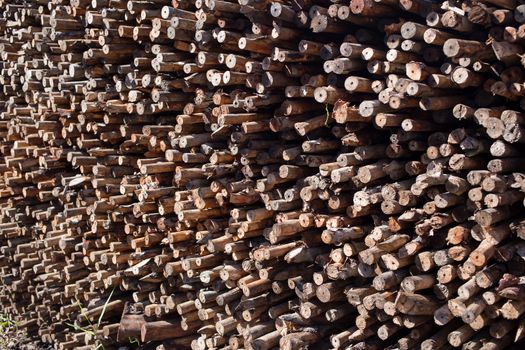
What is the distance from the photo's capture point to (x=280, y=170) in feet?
10.4

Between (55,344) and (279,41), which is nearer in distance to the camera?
(279,41)

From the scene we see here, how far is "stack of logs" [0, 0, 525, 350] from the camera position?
262 centimetres

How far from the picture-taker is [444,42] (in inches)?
102

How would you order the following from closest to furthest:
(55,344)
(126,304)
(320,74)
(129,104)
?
(320,74), (129,104), (126,304), (55,344)

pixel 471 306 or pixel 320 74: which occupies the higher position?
pixel 320 74

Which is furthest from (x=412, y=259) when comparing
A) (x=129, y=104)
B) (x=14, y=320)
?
(x=14, y=320)

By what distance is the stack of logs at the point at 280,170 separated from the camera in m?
2.62

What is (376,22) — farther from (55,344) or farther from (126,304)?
(55,344)

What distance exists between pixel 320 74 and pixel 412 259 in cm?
93

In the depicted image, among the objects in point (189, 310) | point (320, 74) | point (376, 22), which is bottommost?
point (189, 310)

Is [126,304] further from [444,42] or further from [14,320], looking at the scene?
[444,42]

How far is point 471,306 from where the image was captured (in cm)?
260

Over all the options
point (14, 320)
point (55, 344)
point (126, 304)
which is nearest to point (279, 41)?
point (126, 304)

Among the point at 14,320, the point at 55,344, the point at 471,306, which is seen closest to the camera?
the point at 471,306
